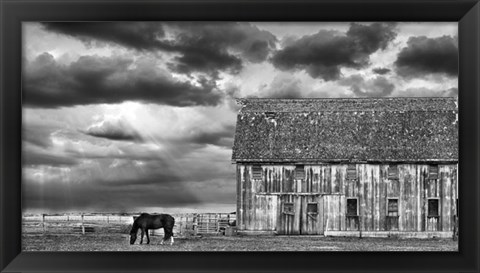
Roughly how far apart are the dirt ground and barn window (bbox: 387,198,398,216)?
1.03 meters

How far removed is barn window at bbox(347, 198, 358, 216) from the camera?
69.2 feet

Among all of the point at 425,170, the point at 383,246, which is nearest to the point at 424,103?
the point at 425,170

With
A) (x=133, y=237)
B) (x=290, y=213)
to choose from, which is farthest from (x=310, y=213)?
(x=133, y=237)

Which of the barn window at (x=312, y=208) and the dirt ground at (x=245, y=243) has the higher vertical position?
the barn window at (x=312, y=208)

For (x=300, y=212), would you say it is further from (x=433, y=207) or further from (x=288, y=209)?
(x=433, y=207)

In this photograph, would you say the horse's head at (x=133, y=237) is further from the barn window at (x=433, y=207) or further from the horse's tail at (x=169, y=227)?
the barn window at (x=433, y=207)

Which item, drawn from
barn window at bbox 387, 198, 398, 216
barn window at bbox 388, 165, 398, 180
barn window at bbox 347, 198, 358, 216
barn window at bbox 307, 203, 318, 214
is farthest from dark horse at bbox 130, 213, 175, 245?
barn window at bbox 388, 165, 398, 180

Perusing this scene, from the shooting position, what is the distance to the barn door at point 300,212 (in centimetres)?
2089

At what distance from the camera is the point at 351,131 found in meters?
21.1

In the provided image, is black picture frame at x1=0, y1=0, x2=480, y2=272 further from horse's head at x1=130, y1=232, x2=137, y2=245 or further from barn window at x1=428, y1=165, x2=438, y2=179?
barn window at x1=428, y1=165, x2=438, y2=179

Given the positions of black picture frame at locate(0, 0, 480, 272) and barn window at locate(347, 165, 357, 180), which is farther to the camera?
barn window at locate(347, 165, 357, 180)
